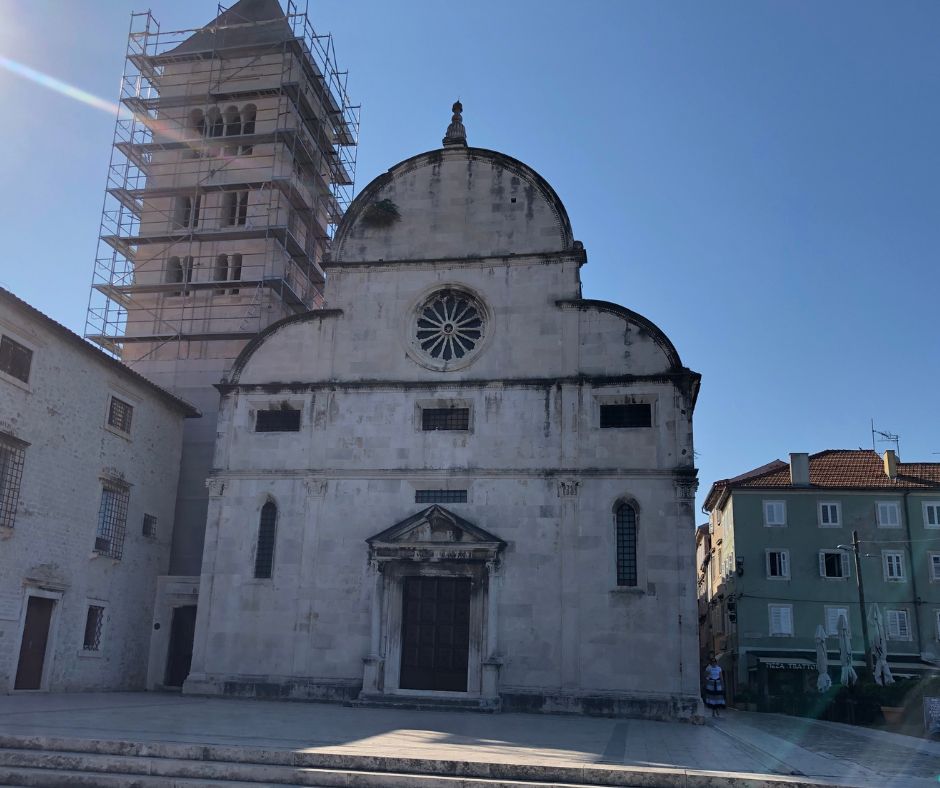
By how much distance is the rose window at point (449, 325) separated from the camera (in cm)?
2684

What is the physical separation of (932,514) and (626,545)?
78.0 feet

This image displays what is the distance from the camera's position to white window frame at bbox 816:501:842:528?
4200 centimetres

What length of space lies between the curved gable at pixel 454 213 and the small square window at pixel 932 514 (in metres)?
24.8

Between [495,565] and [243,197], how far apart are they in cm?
1915

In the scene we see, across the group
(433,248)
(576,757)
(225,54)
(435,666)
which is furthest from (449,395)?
(225,54)

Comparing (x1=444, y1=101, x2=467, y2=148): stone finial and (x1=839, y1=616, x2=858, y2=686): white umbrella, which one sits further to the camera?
(x1=444, y1=101, x2=467, y2=148): stone finial

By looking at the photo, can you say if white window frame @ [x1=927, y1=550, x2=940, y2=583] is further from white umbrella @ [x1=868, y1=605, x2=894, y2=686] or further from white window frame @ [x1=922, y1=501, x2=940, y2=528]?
white umbrella @ [x1=868, y1=605, x2=894, y2=686]

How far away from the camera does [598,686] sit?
23.2 metres

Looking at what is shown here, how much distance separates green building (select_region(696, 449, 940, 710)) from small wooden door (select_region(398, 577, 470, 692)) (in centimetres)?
2003

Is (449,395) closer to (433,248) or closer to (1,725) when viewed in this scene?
(433,248)

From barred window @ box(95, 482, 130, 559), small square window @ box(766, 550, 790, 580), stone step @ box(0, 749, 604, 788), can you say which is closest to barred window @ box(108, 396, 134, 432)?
barred window @ box(95, 482, 130, 559)

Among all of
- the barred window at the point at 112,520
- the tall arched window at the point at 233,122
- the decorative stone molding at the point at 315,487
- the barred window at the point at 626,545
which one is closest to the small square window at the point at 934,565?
the barred window at the point at 626,545

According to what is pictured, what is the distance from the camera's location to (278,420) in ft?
88.8

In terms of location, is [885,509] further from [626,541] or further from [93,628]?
[93,628]
